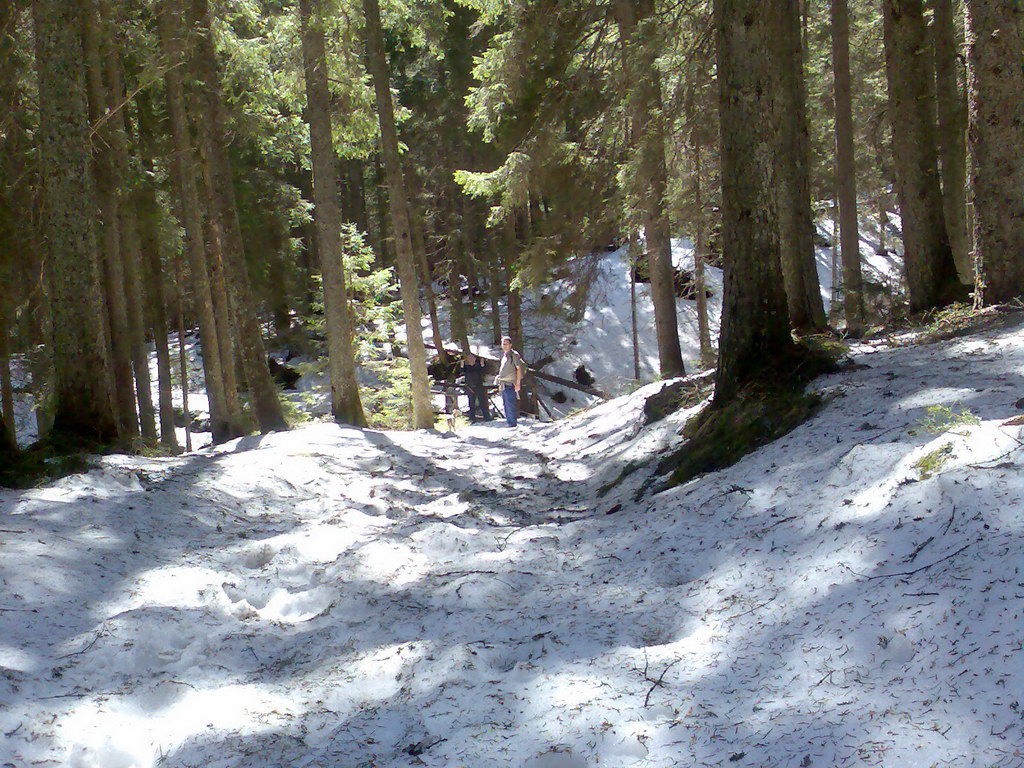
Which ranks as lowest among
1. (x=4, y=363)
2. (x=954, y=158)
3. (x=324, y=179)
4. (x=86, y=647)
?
(x=86, y=647)

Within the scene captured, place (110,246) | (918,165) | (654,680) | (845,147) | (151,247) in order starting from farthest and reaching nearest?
(151,247) < (845,147) < (110,246) < (918,165) < (654,680)

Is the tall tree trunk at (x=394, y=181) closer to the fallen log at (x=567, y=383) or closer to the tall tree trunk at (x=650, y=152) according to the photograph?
the tall tree trunk at (x=650, y=152)

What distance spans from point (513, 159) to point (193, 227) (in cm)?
587

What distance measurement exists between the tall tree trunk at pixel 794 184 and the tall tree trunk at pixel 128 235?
33.1 feet

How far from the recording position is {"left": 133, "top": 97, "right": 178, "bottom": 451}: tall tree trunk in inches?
627

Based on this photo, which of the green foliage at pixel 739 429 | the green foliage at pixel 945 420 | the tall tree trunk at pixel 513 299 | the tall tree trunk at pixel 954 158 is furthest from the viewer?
the tall tree trunk at pixel 513 299

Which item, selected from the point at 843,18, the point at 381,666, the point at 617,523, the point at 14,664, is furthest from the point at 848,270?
the point at 14,664

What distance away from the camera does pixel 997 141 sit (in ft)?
29.3

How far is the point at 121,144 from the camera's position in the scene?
43.3 feet

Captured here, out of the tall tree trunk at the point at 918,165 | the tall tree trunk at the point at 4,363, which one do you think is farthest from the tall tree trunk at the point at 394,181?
the tall tree trunk at the point at 918,165

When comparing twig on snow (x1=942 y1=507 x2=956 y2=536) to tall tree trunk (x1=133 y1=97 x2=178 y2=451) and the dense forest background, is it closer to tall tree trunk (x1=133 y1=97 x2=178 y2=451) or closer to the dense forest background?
the dense forest background

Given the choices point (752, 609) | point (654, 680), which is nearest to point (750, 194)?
point (752, 609)

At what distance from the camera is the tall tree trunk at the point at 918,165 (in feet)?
37.1

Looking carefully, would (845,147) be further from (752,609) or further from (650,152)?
(752,609)
